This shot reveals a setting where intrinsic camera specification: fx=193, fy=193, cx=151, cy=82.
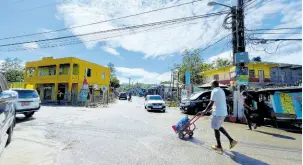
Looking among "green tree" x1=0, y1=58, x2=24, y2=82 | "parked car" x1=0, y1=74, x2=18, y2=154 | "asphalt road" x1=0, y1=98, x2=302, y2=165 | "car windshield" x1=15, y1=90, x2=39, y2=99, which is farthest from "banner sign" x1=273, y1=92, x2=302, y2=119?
"green tree" x1=0, y1=58, x2=24, y2=82

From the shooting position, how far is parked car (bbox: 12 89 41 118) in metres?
9.69

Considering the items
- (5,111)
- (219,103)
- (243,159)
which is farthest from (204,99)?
(5,111)

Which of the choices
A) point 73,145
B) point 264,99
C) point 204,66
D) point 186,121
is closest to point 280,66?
point 204,66

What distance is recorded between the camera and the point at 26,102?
32.8 ft

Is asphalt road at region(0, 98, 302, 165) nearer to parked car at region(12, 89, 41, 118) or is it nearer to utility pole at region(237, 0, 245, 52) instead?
parked car at region(12, 89, 41, 118)

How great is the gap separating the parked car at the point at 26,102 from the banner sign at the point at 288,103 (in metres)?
12.1

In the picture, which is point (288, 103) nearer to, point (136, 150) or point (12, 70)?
point (136, 150)

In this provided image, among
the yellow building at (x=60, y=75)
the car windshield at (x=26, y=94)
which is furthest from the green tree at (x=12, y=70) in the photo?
the car windshield at (x=26, y=94)

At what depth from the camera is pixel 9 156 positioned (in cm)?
431

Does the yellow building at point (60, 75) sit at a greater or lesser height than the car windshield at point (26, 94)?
greater

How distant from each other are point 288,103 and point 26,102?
12585 mm

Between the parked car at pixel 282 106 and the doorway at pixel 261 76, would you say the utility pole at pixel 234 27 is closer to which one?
the parked car at pixel 282 106

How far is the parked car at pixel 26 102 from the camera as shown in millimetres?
9691

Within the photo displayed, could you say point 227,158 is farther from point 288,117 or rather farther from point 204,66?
point 204,66
